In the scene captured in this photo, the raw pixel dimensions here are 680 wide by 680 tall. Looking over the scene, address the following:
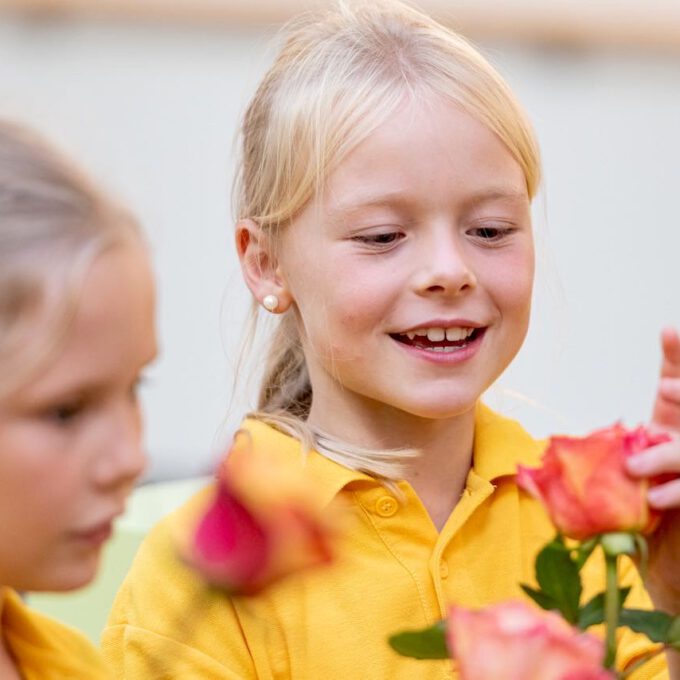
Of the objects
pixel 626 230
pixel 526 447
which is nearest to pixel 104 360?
pixel 526 447

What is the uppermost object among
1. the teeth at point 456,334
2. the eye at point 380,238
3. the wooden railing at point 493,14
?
the wooden railing at point 493,14

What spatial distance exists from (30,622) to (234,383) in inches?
21.6

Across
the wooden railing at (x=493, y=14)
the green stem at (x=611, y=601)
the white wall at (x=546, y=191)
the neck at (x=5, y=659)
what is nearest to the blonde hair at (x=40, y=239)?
the neck at (x=5, y=659)

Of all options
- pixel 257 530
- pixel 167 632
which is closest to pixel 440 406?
pixel 167 632

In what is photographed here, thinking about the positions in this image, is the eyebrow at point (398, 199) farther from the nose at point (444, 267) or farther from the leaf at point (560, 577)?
the leaf at point (560, 577)

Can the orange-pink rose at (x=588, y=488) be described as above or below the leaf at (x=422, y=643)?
above

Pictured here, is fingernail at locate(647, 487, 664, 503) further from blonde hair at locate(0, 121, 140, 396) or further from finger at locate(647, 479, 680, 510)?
blonde hair at locate(0, 121, 140, 396)

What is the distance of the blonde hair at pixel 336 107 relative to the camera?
1180mm

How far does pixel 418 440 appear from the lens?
1245 mm

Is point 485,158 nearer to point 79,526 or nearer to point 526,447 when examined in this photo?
point 526,447

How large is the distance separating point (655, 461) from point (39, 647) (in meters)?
0.40

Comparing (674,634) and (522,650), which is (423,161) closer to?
(674,634)

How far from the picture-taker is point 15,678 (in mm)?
850

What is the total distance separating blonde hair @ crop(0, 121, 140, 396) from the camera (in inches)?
27.2
